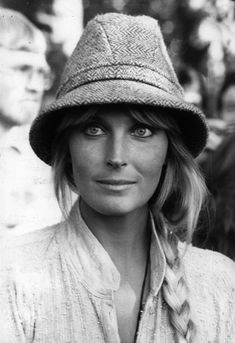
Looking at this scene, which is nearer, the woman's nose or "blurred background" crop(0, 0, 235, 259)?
the woman's nose

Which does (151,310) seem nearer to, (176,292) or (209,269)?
(176,292)

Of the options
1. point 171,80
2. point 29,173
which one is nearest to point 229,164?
point 29,173

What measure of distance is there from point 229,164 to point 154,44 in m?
1.27

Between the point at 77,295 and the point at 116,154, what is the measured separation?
1.51 ft

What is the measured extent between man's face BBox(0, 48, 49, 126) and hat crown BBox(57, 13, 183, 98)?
1.06 m

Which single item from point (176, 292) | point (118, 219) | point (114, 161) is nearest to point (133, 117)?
point (114, 161)

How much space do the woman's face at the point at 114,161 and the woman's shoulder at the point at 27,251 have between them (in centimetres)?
22

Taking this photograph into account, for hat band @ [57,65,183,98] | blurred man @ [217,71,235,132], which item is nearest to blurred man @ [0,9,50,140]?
blurred man @ [217,71,235,132]

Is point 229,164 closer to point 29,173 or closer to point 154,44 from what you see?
point 29,173

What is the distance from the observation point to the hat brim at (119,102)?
2.02 metres

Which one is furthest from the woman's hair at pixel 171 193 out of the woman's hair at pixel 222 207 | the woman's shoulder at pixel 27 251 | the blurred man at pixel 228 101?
the blurred man at pixel 228 101

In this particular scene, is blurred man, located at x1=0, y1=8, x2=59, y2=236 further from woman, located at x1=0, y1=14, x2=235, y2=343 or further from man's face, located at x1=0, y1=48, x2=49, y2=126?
woman, located at x1=0, y1=14, x2=235, y2=343

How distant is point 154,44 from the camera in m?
2.18

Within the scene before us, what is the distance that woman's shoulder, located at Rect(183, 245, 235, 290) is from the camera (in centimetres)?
234
